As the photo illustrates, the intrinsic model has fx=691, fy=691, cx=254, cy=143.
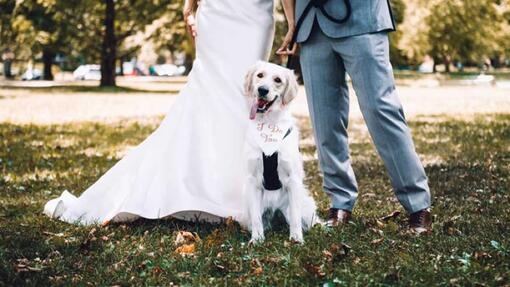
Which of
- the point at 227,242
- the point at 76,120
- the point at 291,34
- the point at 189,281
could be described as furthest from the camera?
the point at 76,120

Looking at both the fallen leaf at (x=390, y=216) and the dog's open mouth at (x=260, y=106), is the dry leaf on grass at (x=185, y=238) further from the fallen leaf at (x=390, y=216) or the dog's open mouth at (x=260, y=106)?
the fallen leaf at (x=390, y=216)

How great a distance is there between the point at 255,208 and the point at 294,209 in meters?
0.27

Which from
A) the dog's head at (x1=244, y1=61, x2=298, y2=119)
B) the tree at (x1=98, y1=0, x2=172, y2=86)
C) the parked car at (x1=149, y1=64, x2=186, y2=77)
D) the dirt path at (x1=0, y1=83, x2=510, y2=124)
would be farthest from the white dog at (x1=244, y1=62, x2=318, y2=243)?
the parked car at (x1=149, y1=64, x2=186, y2=77)

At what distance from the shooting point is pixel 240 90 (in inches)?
214

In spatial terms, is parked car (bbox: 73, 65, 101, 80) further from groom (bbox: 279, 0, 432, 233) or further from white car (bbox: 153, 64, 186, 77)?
groom (bbox: 279, 0, 432, 233)

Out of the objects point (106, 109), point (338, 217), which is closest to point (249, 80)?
point (338, 217)

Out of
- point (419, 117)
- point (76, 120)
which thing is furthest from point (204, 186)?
point (419, 117)

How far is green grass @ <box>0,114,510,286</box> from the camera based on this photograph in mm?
3795

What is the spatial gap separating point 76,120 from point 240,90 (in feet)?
35.2

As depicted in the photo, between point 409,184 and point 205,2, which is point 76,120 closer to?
point 205,2

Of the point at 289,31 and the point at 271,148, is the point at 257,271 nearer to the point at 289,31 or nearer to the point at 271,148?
the point at 271,148

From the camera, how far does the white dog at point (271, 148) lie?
15.3ft

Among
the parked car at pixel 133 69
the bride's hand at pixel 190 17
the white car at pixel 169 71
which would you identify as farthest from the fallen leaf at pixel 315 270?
the parked car at pixel 133 69

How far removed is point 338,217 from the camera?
527 cm
